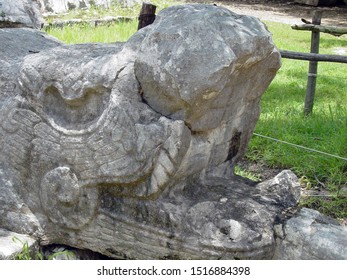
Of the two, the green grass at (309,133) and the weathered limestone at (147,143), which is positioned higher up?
the weathered limestone at (147,143)

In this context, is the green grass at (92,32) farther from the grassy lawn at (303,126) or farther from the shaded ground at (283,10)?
the shaded ground at (283,10)

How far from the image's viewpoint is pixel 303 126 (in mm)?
4684

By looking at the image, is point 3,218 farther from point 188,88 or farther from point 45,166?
point 188,88

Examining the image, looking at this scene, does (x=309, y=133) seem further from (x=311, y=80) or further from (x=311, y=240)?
(x=311, y=240)

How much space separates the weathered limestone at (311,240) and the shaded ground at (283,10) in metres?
10.3

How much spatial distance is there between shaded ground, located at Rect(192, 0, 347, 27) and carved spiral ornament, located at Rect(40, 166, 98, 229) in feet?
34.0

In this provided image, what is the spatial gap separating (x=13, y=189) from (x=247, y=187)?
107cm

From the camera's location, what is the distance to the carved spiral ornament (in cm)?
243

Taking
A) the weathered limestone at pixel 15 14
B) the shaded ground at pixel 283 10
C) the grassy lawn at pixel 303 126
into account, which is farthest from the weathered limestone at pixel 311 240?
the shaded ground at pixel 283 10

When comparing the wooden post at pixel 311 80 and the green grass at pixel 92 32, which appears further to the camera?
the green grass at pixel 92 32

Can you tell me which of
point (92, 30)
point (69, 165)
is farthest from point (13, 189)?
point (92, 30)

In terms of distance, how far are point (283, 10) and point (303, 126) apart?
9.61m

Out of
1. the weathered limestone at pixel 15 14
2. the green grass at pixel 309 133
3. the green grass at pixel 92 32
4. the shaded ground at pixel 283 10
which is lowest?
the green grass at pixel 309 133

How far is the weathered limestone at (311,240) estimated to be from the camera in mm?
2219
